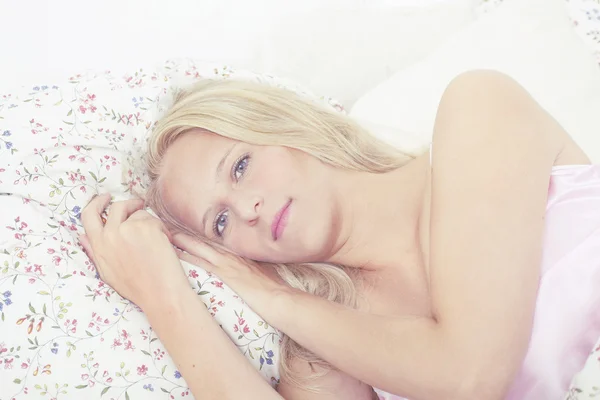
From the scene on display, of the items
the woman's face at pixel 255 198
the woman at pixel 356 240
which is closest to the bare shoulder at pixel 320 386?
the woman at pixel 356 240

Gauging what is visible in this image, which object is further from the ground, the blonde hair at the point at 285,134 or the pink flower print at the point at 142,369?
the blonde hair at the point at 285,134

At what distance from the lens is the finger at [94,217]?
4.67 ft

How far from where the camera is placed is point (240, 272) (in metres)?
1.44

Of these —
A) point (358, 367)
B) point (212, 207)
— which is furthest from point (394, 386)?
point (212, 207)

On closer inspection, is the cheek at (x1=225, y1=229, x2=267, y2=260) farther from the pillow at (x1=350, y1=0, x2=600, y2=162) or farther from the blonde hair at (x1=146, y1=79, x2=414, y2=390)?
the pillow at (x1=350, y1=0, x2=600, y2=162)

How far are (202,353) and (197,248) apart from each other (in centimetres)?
32

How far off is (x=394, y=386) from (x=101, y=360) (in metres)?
0.63

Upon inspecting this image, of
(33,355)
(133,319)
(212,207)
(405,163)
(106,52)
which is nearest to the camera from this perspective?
(33,355)

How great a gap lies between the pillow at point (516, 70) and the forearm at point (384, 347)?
0.71 m

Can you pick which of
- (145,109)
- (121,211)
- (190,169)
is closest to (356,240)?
(190,169)

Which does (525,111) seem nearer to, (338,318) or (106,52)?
(338,318)

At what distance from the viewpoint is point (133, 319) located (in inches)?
52.1

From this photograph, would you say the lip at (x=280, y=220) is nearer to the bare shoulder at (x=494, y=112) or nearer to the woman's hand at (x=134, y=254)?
the woman's hand at (x=134, y=254)

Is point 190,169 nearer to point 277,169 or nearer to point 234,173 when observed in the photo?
point 234,173
